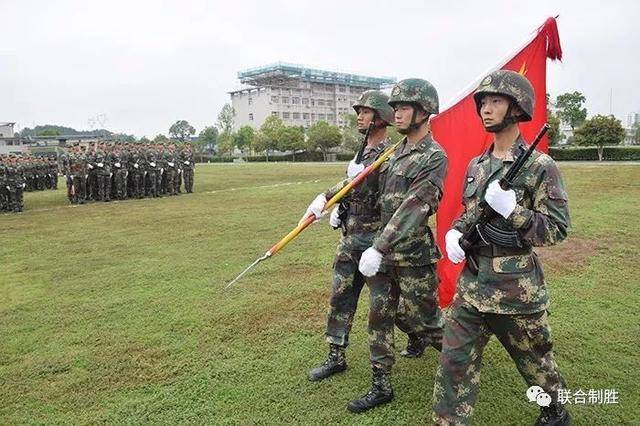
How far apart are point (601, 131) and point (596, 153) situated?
10.9ft

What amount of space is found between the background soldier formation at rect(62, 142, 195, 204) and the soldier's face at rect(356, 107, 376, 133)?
1496 centimetres

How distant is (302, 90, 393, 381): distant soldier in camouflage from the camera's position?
12.8ft

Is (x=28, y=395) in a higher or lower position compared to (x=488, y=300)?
lower

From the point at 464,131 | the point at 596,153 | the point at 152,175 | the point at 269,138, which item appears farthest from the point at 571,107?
the point at 464,131

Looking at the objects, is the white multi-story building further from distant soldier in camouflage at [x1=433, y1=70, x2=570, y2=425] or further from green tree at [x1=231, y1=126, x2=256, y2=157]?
distant soldier in camouflage at [x1=433, y1=70, x2=570, y2=425]

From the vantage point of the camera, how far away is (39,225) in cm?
1238

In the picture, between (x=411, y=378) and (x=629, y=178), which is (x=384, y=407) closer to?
(x=411, y=378)

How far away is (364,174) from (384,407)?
65.4 inches

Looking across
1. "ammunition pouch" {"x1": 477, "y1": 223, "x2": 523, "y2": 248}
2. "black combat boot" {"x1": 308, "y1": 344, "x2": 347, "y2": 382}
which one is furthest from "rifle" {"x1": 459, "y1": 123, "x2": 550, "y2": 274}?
"black combat boot" {"x1": 308, "y1": 344, "x2": 347, "y2": 382}

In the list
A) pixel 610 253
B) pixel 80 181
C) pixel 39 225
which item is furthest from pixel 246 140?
pixel 610 253

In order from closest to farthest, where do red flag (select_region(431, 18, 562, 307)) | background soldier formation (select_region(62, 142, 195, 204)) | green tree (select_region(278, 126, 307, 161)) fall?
red flag (select_region(431, 18, 562, 307))
background soldier formation (select_region(62, 142, 195, 204))
green tree (select_region(278, 126, 307, 161))

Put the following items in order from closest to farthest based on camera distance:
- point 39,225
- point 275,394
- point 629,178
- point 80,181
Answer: point 275,394 → point 39,225 → point 80,181 → point 629,178

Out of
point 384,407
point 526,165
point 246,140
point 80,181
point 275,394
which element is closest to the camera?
point 526,165

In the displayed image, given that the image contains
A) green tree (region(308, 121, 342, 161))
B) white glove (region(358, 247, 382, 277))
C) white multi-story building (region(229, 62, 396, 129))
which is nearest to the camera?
white glove (region(358, 247, 382, 277))
